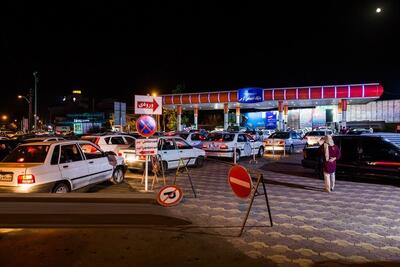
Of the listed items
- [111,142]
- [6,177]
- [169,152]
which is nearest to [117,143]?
[111,142]

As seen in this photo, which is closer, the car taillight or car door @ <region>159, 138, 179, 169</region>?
the car taillight

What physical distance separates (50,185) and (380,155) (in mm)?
10126

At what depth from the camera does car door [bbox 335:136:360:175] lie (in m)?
12.3

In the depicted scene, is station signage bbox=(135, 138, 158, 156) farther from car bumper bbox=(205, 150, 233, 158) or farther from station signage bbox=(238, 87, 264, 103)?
station signage bbox=(238, 87, 264, 103)

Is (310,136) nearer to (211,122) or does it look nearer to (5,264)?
(5,264)

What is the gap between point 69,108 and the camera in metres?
119

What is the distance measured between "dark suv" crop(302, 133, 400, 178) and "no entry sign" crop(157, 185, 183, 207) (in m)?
7.37

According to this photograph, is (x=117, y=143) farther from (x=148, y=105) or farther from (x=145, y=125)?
(x=145, y=125)

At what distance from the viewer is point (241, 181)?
6430 millimetres

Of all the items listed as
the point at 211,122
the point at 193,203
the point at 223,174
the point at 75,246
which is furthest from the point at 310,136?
the point at 211,122

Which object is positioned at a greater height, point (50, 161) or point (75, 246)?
point (50, 161)

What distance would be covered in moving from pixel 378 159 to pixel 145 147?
301 inches

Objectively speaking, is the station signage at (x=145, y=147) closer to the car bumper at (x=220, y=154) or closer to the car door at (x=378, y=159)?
the car door at (x=378, y=159)

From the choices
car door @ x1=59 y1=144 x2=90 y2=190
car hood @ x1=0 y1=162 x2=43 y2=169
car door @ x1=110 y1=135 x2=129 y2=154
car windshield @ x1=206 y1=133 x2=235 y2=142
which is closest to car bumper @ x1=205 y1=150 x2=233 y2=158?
car windshield @ x1=206 y1=133 x2=235 y2=142
